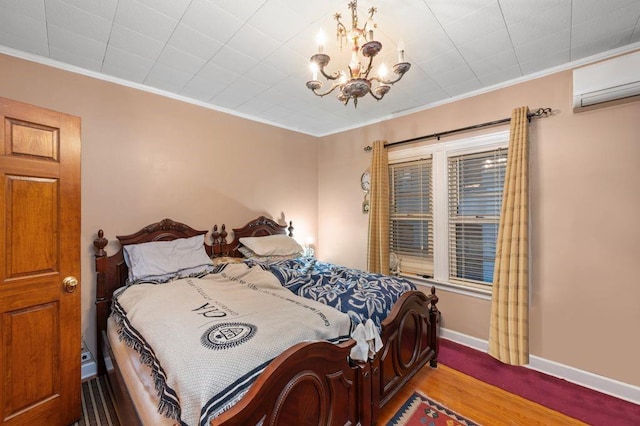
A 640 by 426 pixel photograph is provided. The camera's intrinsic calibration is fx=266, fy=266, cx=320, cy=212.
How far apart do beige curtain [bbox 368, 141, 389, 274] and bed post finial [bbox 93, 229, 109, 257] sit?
282cm

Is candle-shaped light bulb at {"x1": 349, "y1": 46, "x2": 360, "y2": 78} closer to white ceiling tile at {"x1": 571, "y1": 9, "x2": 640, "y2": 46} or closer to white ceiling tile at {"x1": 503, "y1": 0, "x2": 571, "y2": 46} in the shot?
white ceiling tile at {"x1": 503, "y1": 0, "x2": 571, "y2": 46}

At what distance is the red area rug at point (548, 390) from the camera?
1888 millimetres

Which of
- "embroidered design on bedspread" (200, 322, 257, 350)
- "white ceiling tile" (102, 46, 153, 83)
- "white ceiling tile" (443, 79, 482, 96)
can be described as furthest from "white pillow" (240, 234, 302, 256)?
"white ceiling tile" (443, 79, 482, 96)

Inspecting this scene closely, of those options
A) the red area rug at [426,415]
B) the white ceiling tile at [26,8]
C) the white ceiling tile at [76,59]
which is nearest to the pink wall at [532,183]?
the white ceiling tile at [76,59]

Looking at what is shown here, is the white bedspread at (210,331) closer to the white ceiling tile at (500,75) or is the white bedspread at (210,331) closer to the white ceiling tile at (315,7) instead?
the white ceiling tile at (315,7)

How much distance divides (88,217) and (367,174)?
3131 mm

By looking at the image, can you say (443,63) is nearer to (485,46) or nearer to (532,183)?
(485,46)

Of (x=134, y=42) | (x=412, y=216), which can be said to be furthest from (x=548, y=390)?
(x=134, y=42)

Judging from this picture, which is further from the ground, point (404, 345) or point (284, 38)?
point (284, 38)

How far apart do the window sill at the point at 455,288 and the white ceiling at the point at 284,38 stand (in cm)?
209

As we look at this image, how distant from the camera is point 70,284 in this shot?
1754 mm

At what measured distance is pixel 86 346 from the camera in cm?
235

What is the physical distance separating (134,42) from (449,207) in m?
3.29

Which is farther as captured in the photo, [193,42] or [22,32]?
[193,42]
